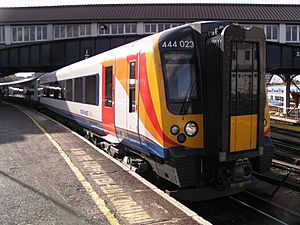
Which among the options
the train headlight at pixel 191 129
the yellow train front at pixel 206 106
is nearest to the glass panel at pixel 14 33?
the yellow train front at pixel 206 106

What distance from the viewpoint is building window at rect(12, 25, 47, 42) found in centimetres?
4084

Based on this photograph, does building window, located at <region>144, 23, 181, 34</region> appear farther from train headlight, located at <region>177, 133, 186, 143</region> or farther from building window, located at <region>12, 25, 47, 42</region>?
train headlight, located at <region>177, 133, 186, 143</region>

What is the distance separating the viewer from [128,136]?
7.24 m

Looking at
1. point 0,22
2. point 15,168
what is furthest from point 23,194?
point 0,22

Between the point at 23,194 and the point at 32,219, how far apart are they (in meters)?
1.17

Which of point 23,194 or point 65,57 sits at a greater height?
point 65,57

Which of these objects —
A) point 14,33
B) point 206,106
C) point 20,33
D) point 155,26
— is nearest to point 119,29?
point 155,26

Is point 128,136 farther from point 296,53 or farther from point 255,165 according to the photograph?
point 296,53

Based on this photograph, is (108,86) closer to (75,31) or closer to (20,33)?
(75,31)

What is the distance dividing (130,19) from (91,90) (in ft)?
97.5

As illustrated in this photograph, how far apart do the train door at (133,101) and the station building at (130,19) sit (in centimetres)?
3085

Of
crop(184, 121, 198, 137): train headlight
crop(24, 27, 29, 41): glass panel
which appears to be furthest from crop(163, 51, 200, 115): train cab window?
crop(24, 27, 29, 41): glass panel

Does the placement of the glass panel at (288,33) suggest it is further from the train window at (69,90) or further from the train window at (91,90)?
the train window at (91,90)

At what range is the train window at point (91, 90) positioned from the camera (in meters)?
9.81
